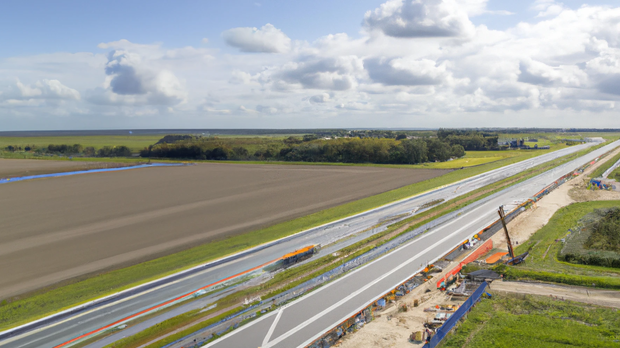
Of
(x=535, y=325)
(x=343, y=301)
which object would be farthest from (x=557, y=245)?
(x=343, y=301)

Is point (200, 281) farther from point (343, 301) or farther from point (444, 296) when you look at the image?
point (444, 296)

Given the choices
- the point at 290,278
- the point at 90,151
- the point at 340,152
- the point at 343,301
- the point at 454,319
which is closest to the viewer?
the point at 454,319

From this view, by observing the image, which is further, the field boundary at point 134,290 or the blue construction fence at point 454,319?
the field boundary at point 134,290

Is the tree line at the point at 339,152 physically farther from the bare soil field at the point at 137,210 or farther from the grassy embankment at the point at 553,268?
the grassy embankment at the point at 553,268

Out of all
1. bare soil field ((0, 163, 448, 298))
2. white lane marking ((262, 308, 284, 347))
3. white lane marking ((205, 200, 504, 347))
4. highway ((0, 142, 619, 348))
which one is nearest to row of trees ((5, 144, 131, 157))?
bare soil field ((0, 163, 448, 298))

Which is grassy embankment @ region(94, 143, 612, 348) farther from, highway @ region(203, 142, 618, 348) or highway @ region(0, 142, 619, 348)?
highway @ region(203, 142, 618, 348)

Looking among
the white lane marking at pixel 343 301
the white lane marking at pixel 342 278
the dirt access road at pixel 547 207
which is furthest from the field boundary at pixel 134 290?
the dirt access road at pixel 547 207

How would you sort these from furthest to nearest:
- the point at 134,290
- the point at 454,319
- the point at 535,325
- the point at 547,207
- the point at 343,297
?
the point at 547,207 < the point at 134,290 < the point at 343,297 < the point at 454,319 < the point at 535,325
